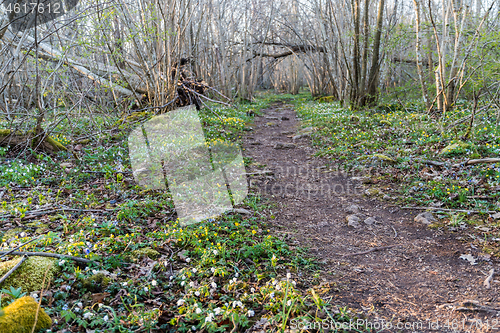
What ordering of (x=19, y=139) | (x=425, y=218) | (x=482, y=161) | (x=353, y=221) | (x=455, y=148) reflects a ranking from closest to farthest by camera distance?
(x=425, y=218) < (x=353, y=221) < (x=482, y=161) < (x=455, y=148) < (x=19, y=139)

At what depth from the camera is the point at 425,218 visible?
405 cm

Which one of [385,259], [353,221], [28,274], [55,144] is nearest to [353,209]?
[353,221]

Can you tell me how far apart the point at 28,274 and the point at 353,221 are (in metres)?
3.62

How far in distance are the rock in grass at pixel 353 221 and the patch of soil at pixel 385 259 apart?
0.16ft

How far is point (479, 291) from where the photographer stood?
2.64 m

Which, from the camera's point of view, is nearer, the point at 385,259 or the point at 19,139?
the point at 385,259

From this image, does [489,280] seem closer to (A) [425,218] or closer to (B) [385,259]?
(B) [385,259]

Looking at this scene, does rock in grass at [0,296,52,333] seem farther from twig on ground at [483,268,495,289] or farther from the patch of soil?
twig on ground at [483,268,495,289]

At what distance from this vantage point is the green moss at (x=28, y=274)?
2.47m

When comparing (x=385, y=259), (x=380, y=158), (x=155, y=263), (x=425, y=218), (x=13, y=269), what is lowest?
(x=385, y=259)

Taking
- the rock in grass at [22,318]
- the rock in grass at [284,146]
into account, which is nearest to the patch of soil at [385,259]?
the rock in grass at [22,318]

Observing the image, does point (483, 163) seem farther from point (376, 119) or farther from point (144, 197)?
point (144, 197)

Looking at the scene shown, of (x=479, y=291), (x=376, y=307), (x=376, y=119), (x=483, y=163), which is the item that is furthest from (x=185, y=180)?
(x=376, y=119)

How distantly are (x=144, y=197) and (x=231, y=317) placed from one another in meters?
2.79
